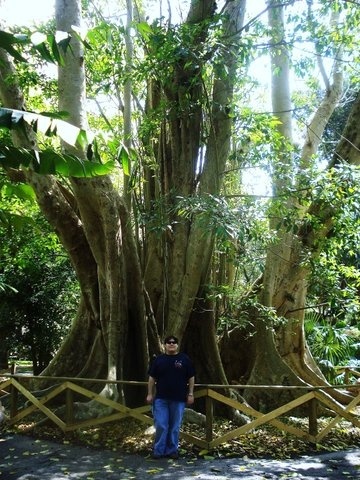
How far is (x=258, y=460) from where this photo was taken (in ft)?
20.6

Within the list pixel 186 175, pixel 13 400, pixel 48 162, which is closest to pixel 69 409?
pixel 13 400

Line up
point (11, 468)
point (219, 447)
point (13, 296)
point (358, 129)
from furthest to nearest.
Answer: point (13, 296), point (358, 129), point (219, 447), point (11, 468)

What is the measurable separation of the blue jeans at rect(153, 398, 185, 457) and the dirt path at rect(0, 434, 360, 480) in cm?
16

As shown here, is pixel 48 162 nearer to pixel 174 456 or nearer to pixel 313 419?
pixel 174 456

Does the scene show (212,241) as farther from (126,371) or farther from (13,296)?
(13,296)

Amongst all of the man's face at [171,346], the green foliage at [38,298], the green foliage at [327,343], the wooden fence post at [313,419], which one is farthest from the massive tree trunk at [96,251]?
the green foliage at [327,343]

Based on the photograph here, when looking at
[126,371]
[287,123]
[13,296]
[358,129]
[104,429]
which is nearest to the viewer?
[104,429]

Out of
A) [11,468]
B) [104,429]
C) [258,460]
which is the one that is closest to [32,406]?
[104,429]

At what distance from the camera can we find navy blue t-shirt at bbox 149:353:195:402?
20.8 ft

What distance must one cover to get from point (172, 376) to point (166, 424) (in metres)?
0.57

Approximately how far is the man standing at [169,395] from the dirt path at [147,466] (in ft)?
0.76

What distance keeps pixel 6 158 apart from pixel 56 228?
537 centimetres

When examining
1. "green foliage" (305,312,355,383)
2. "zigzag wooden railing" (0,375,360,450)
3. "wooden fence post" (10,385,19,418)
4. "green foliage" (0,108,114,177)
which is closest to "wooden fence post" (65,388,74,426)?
"zigzag wooden railing" (0,375,360,450)

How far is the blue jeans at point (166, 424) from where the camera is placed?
6.24 m
